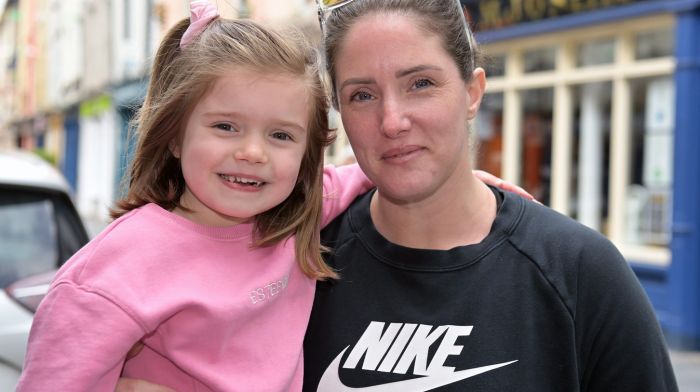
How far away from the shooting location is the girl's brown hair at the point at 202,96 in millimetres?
1854

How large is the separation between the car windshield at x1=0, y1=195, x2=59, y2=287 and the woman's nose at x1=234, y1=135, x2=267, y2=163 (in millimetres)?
1572

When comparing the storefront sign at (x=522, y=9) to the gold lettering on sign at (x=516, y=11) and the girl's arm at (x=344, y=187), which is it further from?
the girl's arm at (x=344, y=187)

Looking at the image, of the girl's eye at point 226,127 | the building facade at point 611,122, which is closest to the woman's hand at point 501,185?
the girl's eye at point 226,127

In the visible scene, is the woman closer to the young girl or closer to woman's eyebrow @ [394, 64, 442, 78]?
woman's eyebrow @ [394, 64, 442, 78]

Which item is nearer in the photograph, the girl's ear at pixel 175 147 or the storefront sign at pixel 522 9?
the girl's ear at pixel 175 147

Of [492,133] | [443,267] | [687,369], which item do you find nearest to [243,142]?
[443,267]

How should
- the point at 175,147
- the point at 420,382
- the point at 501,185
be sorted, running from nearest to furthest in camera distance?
the point at 420,382, the point at 175,147, the point at 501,185

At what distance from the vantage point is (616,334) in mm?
1658

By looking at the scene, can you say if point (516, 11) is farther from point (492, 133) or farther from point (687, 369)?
point (687, 369)

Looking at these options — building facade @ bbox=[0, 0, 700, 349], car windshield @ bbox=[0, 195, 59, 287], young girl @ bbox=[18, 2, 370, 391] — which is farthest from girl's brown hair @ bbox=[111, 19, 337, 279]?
building facade @ bbox=[0, 0, 700, 349]

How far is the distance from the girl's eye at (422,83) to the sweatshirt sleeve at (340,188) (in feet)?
1.34

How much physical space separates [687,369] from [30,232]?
538cm

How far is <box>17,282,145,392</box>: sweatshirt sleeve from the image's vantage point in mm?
1608

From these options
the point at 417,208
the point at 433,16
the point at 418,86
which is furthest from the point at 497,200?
the point at 433,16
